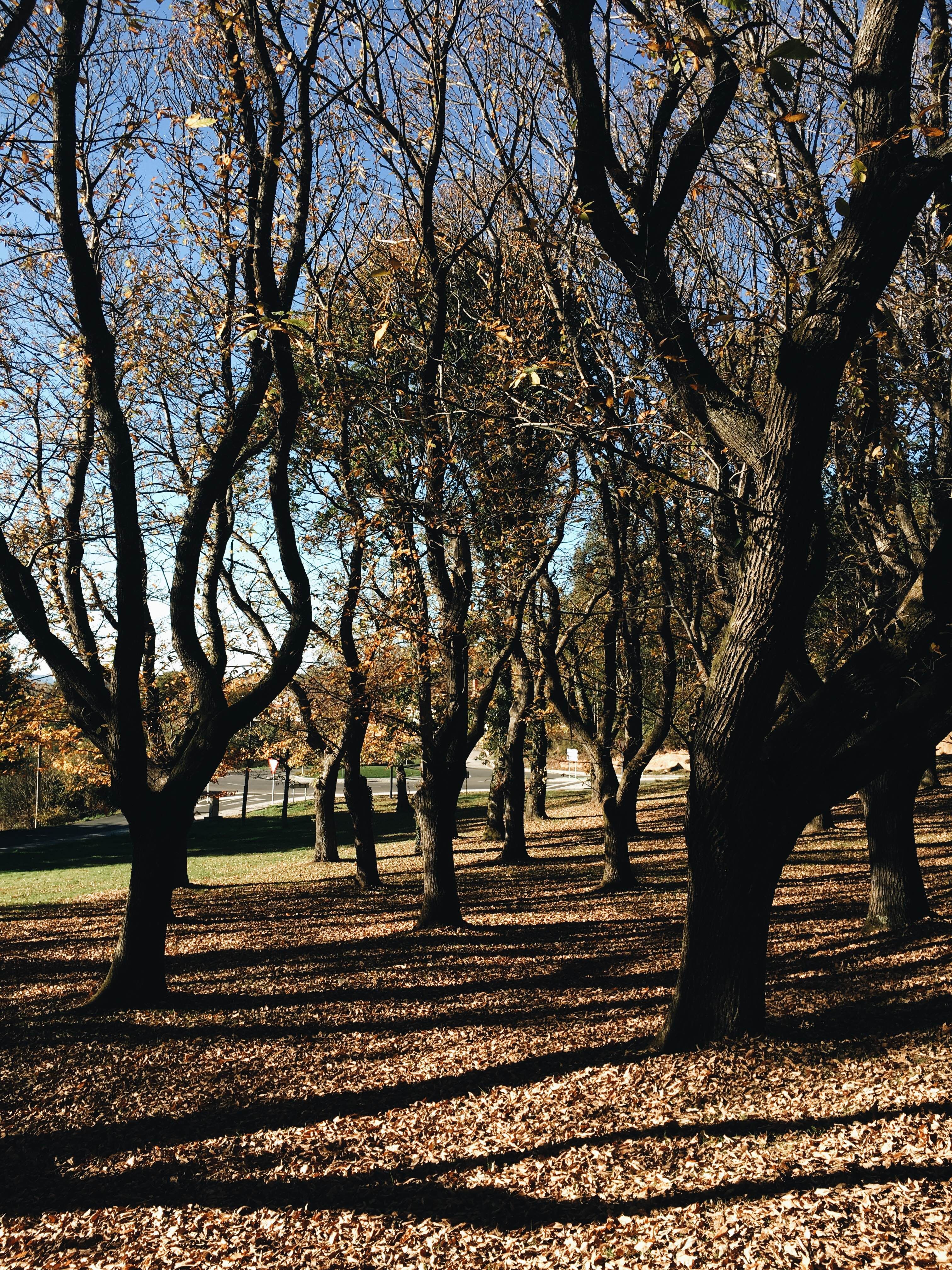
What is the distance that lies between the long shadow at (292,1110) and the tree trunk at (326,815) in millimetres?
11111

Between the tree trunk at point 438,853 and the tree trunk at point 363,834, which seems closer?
the tree trunk at point 438,853

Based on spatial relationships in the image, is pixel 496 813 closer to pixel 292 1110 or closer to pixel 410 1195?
pixel 292 1110

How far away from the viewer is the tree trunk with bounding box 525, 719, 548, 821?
24438 mm

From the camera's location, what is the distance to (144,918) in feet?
25.6

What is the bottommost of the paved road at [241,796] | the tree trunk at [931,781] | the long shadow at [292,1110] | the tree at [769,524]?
the paved road at [241,796]

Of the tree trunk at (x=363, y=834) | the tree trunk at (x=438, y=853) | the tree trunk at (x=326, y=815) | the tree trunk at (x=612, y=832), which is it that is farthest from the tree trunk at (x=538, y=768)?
the tree trunk at (x=438, y=853)

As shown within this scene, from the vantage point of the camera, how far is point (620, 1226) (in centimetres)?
404

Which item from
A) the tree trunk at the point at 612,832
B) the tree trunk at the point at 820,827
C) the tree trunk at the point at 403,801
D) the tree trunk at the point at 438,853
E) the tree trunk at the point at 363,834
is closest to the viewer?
the tree trunk at the point at 438,853

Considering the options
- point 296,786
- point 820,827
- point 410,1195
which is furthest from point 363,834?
point 296,786

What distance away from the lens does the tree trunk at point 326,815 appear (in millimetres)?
17531

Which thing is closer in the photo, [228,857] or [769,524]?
[769,524]

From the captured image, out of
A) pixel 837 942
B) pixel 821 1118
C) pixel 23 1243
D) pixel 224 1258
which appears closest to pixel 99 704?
pixel 23 1243

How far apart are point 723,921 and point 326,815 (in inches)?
599

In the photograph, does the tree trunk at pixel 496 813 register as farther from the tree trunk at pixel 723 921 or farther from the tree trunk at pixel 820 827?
the tree trunk at pixel 723 921
